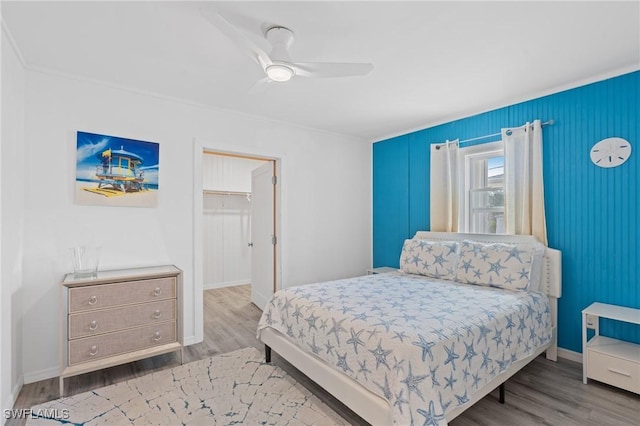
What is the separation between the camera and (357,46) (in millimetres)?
2295

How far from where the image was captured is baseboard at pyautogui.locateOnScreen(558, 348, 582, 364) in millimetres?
2908

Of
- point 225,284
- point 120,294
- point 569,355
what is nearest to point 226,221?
point 225,284

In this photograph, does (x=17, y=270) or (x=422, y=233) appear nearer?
(x=17, y=270)

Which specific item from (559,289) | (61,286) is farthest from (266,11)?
(559,289)

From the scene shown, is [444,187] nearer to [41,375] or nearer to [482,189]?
[482,189]

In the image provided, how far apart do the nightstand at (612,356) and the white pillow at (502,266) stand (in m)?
0.48

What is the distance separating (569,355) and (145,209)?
421cm

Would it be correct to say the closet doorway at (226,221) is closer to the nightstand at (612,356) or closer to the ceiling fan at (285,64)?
the ceiling fan at (285,64)

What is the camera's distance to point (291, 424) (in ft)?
6.76

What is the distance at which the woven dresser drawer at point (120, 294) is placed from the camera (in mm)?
2475

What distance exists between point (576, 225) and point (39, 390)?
4.68 meters

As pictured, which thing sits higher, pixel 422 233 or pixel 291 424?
pixel 422 233

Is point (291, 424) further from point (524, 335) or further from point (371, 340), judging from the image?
point (524, 335)

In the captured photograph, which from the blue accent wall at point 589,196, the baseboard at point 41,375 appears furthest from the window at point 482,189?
the baseboard at point 41,375
